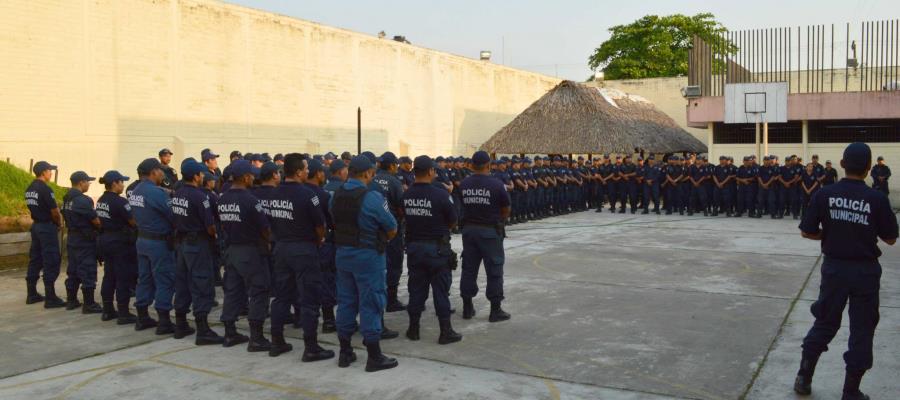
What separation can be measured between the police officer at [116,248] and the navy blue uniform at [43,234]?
1.35 meters

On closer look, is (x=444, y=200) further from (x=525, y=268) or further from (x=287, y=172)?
(x=525, y=268)

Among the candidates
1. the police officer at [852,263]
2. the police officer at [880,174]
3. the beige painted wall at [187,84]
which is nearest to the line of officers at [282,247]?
the police officer at [852,263]

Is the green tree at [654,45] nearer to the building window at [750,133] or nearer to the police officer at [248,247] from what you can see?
the building window at [750,133]

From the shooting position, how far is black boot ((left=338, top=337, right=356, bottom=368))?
20.4 ft

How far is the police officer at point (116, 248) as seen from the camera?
7.96 meters

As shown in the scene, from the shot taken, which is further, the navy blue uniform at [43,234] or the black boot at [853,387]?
the navy blue uniform at [43,234]

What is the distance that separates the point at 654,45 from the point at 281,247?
45.3 metres

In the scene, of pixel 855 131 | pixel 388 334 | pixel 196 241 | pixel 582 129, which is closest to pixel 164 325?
pixel 196 241

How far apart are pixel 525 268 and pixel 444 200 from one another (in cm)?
445

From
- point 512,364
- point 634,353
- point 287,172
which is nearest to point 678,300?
point 634,353

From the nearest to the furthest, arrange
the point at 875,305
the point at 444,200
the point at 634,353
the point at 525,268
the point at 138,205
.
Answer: the point at 875,305 → the point at 634,353 → the point at 444,200 → the point at 138,205 → the point at 525,268

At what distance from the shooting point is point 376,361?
6070 mm

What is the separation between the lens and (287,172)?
659cm

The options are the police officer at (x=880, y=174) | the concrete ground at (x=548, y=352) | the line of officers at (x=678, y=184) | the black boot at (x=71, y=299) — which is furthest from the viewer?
the police officer at (x=880, y=174)
